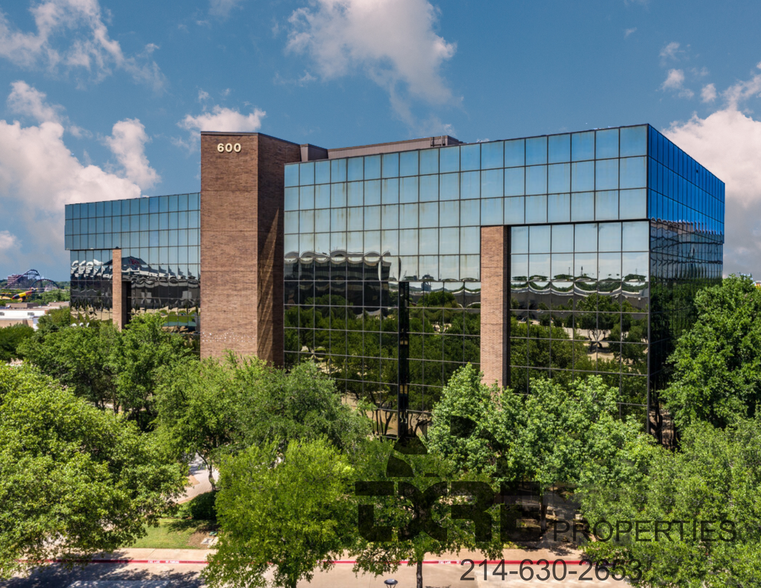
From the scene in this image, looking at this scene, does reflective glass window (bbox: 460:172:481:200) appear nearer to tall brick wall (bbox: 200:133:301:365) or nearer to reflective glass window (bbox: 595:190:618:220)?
reflective glass window (bbox: 595:190:618:220)

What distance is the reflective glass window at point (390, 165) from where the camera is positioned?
4041cm

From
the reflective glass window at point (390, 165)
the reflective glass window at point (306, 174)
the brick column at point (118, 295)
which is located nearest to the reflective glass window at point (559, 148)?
the reflective glass window at point (390, 165)

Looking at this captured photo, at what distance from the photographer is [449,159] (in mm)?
38562

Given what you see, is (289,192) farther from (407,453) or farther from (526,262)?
(407,453)

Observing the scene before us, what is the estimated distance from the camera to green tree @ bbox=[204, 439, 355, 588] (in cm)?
1956

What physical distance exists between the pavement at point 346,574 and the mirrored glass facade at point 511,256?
470 inches

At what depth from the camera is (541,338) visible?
3559cm

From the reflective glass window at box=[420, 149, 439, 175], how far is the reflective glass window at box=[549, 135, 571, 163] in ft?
26.3

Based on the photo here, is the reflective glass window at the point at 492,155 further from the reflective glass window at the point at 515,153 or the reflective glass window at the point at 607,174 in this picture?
the reflective glass window at the point at 607,174

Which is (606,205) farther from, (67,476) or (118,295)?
(118,295)

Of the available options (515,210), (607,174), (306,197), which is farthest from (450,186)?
(306,197)

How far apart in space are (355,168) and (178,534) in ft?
91.2

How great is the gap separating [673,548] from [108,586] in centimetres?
2349

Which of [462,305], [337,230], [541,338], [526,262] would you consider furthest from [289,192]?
[541,338]
